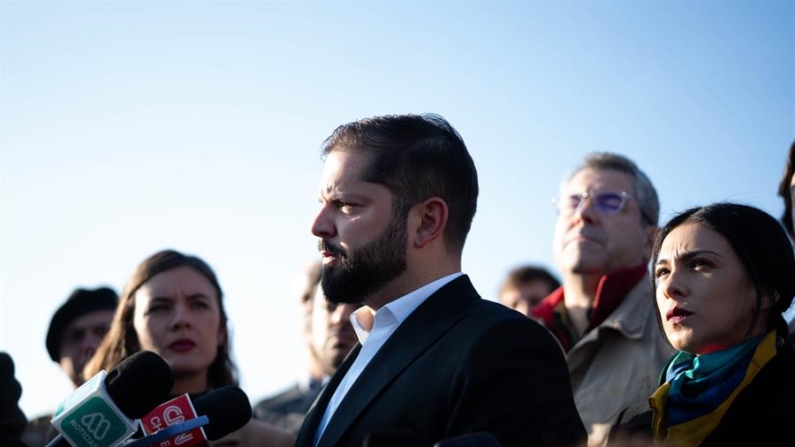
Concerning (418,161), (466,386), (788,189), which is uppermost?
(418,161)

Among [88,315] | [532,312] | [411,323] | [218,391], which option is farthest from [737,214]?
[88,315]

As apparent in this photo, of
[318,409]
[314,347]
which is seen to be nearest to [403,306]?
[318,409]

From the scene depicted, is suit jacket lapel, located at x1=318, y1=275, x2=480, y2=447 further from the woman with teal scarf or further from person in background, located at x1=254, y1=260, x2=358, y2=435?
person in background, located at x1=254, y1=260, x2=358, y2=435

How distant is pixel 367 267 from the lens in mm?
4469

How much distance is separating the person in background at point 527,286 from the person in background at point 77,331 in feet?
10.2

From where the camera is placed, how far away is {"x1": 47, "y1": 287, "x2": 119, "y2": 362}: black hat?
775 centimetres

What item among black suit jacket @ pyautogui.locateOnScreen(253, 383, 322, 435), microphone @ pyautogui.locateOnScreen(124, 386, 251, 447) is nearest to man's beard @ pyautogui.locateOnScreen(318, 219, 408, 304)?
microphone @ pyautogui.locateOnScreen(124, 386, 251, 447)

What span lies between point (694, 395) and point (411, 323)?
3.65 ft

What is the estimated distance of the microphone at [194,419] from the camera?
3.52m

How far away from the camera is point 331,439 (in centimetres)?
403

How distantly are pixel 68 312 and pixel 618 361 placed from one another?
3.71m

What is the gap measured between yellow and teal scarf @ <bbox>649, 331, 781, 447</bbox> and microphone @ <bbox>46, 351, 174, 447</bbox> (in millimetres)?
1914

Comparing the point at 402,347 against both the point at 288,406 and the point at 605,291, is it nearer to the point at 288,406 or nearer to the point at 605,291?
the point at 605,291

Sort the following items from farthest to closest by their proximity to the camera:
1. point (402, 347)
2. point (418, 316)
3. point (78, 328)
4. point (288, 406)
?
point (288, 406) → point (78, 328) → point (418, 316) → point (402, 347)
